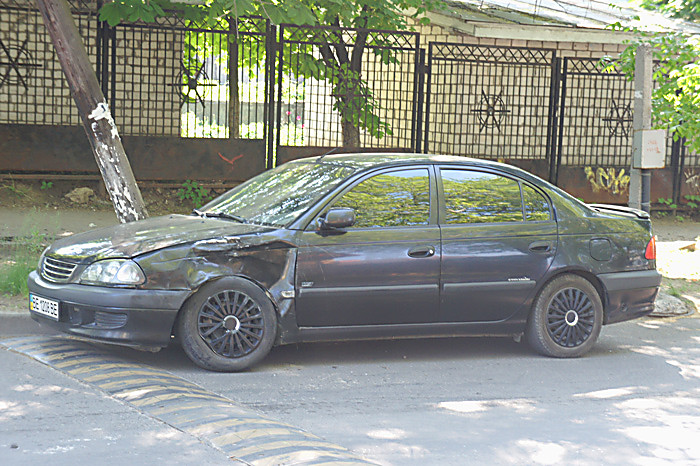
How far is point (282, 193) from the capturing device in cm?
714

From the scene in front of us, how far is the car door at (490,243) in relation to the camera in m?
6.88

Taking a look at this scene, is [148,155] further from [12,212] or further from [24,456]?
[24,456]

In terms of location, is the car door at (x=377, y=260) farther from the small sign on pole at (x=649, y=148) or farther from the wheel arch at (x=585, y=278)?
the small sign on pole at (x=649, y=148)

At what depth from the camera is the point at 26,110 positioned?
1395 centimetres

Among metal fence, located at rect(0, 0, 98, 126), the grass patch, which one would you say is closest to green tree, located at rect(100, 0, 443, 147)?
metal fence, located at rect(0, 0, 98, 126)

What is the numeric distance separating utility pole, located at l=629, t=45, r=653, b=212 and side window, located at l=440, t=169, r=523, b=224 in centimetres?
265

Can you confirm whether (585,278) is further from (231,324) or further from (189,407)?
(189,407)

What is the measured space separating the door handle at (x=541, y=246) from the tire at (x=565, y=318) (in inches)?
11.1

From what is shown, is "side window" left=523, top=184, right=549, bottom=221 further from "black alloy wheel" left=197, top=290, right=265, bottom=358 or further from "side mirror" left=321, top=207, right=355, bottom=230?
"black alloy wheel" left=197, top=290, right=265, bottom=358

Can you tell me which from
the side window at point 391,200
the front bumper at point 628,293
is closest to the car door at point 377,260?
the side window at point 391,200

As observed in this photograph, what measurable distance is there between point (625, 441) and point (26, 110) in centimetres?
1142

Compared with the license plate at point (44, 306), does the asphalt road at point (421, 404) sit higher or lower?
lower

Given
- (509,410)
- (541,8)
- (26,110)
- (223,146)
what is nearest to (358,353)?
(509,410)

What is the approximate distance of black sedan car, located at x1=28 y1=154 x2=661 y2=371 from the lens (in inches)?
245
